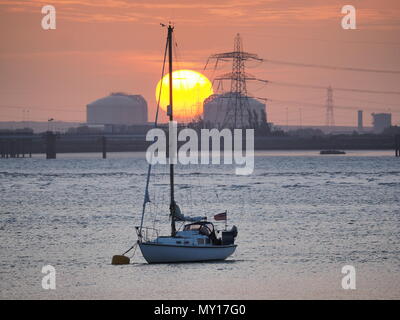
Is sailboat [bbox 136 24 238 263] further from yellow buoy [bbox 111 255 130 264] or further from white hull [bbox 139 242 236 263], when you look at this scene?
yellow buoy [bbox 111 255 130 264]

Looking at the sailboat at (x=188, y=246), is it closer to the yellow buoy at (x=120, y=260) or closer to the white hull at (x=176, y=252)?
the white hull at (x=176, y=252)

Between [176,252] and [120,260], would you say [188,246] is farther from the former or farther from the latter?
[120,260]

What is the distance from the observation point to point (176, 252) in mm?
48844

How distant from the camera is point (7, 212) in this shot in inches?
3401

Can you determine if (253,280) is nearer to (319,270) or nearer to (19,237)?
(319,270)

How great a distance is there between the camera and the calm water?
4356 centimetres

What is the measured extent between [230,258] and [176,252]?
4376mm

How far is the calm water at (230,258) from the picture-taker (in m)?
43.6

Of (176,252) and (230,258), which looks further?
(230,258)

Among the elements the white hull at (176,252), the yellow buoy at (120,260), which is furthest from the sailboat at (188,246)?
the yellow buoy at (120,260)

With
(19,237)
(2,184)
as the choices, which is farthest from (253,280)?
(2,184)

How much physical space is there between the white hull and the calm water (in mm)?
431

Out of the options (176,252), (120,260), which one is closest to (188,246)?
(176,252)
